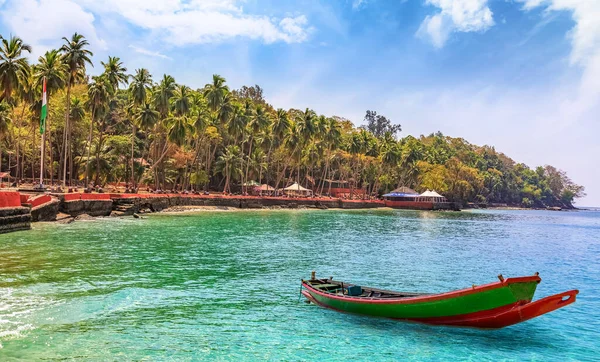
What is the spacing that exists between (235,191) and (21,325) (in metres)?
96.3

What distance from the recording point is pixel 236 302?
57.5 feet

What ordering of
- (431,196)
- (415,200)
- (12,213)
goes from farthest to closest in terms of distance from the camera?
(415,200) < (431,196) < (12,213)

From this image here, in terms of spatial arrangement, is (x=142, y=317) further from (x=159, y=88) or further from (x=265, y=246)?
(x=159, y=88)

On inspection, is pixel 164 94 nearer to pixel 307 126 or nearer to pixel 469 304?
pixel 307 126

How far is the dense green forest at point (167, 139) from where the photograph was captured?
61.3 metres

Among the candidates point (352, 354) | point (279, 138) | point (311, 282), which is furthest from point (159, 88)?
point (352, 354)

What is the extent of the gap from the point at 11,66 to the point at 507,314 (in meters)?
48.9

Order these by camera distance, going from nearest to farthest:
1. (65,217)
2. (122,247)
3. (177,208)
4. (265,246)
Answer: (122,247) < (265,246) < (65,217) < (177,208)

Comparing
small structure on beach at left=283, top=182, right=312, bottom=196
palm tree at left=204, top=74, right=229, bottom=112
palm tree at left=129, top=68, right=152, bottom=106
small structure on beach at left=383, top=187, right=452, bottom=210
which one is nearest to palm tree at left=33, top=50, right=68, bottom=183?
palm tree at left=129, top=68, right=152, bottom=106

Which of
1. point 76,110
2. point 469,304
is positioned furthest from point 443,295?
point 76,110

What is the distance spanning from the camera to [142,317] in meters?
15.0

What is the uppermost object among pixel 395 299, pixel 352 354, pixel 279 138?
pixel 279 138

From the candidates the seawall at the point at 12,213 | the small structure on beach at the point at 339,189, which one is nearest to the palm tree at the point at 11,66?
the seawall at the point at 12,213

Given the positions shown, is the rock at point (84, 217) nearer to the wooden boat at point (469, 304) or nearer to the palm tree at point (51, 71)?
the palm tree at point (51, 71)
